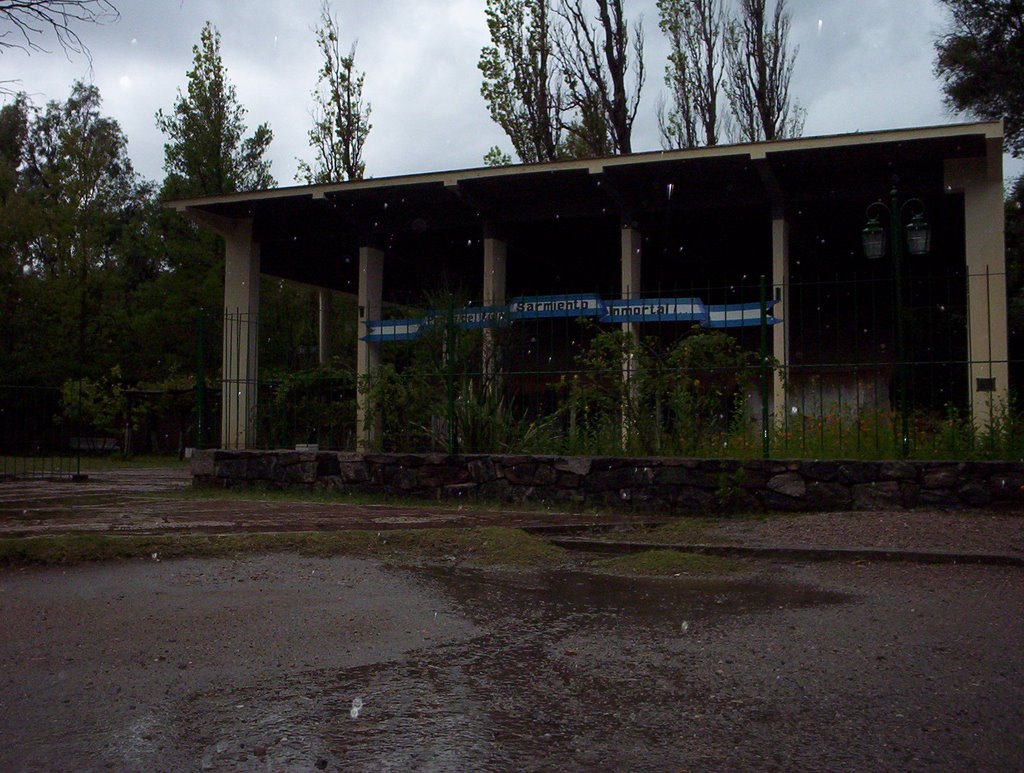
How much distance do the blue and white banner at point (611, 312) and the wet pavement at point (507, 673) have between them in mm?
→ 7270

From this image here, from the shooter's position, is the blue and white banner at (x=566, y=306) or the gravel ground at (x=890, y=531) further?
the blue and white banner at (x=566, y=306)

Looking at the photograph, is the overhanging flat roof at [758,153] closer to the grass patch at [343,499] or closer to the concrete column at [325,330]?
the concrete column at [325,330]

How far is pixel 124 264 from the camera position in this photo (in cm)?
3925

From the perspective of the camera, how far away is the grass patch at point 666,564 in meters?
7.00

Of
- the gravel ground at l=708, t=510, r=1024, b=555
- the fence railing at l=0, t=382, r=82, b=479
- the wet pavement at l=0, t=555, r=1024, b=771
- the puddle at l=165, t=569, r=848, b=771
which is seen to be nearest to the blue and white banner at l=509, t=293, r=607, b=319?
the gravel ground at l=708, t=510, r=1024, b=555

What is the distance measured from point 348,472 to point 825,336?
1205 cm

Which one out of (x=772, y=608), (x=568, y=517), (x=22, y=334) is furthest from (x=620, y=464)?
(x=22, y=334)

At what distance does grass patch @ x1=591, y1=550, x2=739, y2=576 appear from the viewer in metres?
7.00

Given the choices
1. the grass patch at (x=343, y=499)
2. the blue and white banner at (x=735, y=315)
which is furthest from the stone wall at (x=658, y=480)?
the blue and white banner at (x=735, y=315)

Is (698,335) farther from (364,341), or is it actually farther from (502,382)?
(364,341)

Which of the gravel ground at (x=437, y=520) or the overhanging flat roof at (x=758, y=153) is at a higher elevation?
the overhanging flat roof at (x=758, y=153)

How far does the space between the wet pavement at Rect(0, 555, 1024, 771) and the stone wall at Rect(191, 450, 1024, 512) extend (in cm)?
276

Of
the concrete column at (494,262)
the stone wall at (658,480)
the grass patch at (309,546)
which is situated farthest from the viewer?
the concrete column at (494,262)

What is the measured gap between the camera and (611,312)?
1659 cm
